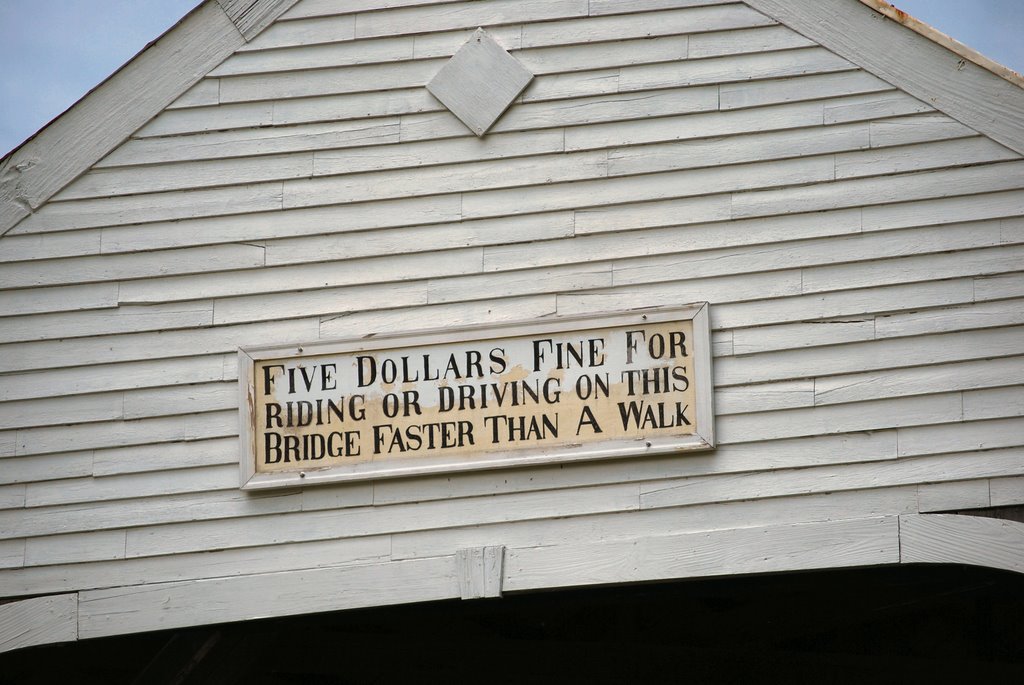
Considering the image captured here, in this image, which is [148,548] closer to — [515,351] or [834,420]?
[515,351]

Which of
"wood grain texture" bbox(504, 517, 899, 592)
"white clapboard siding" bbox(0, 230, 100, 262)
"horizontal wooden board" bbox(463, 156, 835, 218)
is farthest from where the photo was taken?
"white clapboard siding" bbox(0, 230, 100, 262)

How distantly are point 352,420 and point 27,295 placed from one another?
5.81 feet

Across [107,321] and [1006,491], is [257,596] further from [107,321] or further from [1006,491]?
[1006,491]

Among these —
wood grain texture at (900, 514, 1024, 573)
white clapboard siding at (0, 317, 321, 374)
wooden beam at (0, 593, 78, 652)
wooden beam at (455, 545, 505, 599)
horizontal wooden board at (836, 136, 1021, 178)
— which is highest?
horizontal wooden board at (836, 136, 1021, 178)

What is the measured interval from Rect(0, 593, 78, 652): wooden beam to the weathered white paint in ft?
0.19

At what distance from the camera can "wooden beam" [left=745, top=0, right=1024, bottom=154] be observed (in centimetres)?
561

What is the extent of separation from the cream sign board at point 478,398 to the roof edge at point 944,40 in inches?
63.6

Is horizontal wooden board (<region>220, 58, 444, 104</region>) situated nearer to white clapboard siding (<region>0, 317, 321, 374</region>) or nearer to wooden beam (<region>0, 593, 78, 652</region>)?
white clapboard siding (<region>0, 317, 321, 374</region>)

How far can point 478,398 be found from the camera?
5.76 meters

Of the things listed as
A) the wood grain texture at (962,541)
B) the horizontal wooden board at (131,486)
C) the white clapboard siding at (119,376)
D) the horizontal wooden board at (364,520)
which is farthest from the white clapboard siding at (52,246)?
the wood grain texture at (962,541)

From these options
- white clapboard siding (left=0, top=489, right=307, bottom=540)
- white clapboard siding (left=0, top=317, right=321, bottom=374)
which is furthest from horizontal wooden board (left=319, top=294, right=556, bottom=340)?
white clapboard siding (left=0, top=489, right=307, bottom=540)

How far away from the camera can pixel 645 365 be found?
18.6 feet

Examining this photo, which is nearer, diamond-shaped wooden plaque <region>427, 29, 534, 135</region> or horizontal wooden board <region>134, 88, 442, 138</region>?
diamond-shaped wooden plaque <region>427, 29, 534, 135</region>

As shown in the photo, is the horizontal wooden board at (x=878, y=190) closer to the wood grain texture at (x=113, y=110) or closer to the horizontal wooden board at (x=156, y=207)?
the horizontal wooden board at (x=156, y=207)
